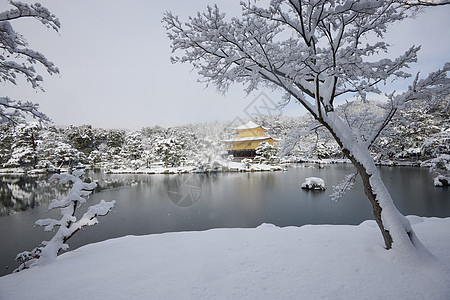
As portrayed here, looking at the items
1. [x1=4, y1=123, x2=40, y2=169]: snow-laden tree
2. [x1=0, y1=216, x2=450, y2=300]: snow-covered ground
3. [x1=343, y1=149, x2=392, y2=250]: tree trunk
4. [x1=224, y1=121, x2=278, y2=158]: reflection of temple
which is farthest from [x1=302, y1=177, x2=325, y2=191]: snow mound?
[x1=4, y1=123, x2=40, y2=169]: snow-laden tree

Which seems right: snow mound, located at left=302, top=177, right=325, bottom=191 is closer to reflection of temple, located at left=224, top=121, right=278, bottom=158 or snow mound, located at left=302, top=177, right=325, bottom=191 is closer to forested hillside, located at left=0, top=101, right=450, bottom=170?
forested hillside, located at left=0, top=101, right=450, bottom=170

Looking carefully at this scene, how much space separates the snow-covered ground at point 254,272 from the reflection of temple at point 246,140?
21487 mm

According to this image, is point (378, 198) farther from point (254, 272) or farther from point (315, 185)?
point (315, 185)

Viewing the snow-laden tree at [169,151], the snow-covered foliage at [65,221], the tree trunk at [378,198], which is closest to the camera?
the tree trunk at [378,198]

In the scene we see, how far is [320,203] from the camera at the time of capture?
896cm

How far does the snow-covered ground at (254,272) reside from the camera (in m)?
1.70

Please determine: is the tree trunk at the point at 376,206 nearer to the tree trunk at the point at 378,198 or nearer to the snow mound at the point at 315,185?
the tree trunk at the point at 378,198

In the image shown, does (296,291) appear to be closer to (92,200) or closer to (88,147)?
(92,200)

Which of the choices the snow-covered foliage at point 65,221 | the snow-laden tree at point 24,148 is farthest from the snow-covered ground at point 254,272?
the snow-laden tree at point 24,148

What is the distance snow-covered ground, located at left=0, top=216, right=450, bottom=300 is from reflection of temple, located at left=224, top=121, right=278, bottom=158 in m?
21.5

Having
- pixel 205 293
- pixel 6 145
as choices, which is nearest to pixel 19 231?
pixel 205 293

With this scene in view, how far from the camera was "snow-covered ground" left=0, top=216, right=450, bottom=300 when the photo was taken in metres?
1.70

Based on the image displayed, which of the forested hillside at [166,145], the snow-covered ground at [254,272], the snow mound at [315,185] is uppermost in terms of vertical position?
the forested hillside at [166,145]

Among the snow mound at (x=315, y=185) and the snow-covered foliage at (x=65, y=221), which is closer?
the snow-covered foliage at (x=65, y=221)
